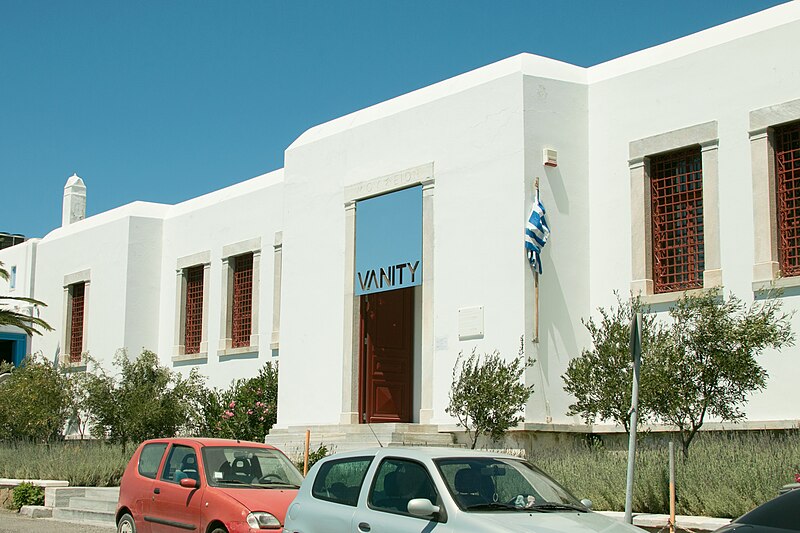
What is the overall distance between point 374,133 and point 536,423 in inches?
299

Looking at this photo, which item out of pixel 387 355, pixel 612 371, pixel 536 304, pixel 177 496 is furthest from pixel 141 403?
pixel 177 496

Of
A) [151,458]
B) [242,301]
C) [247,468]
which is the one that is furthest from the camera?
[242,301]

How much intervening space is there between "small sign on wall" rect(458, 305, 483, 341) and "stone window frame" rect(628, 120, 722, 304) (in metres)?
2.86

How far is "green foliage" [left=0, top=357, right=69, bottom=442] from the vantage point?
29359 millimetres

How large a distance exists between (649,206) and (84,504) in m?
11.8

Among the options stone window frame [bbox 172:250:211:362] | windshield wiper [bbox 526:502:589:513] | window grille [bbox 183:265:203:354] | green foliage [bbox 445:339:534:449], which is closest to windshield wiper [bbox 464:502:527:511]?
windshield wiper [bbox 526:502:589:513]

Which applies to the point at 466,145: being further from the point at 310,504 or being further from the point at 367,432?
the point at 310,504

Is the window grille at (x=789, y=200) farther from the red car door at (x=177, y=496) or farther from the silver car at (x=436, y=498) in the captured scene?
the red car door at (x=177, y=496)

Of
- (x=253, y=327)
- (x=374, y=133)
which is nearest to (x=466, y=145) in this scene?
(x=374, y=133)

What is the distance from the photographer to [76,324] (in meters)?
33.9

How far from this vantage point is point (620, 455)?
1678 cm

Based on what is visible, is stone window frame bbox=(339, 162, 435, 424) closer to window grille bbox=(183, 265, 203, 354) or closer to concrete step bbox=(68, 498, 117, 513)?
concrete step bbox=(68, 498, 117, 513)

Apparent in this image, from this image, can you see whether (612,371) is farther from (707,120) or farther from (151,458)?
(151,458)

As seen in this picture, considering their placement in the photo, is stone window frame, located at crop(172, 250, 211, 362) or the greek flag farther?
stone window frame, located at crop(172, 250, 211, 362)
